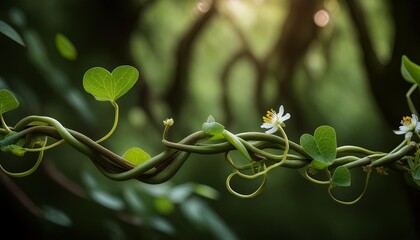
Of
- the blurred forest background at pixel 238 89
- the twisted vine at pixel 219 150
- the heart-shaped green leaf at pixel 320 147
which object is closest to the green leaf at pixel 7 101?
the twisted vine at pixel 219 150

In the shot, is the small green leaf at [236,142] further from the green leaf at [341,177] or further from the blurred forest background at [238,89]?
the blurred forest background at [238,89]

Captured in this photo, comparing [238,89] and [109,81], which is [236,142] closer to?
[109,81]

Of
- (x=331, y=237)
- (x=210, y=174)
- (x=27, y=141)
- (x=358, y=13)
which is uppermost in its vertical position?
(x=358, y=13)

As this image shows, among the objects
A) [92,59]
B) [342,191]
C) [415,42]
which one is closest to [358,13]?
[415,42]

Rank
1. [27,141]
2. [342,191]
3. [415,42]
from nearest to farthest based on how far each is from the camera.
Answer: [27,141], [415,42], [342,191]

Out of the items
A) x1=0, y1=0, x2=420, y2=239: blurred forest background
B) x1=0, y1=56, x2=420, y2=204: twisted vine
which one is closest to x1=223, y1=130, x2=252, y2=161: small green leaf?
x1=0, y1=56, x2=420, y2=204: twisted vine

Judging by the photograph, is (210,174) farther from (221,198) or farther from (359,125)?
(359,125)
